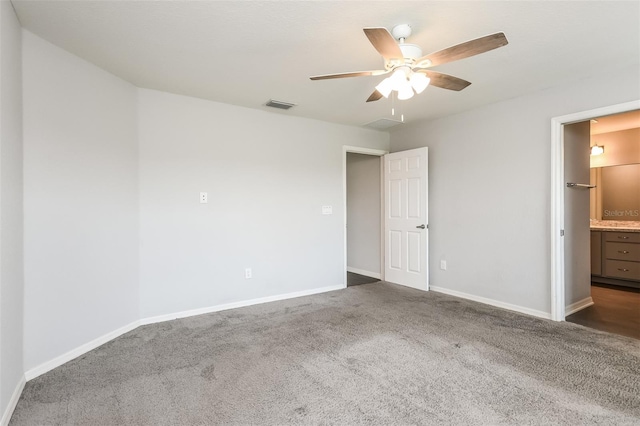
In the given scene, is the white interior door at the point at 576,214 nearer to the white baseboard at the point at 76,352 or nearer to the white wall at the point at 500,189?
the white wall at the point at 500,189

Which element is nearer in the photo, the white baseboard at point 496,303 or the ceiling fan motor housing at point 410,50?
the ceiling fan motor housing at point 410,50

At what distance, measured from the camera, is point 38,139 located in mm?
2322

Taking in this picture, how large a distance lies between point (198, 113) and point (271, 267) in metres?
1.99

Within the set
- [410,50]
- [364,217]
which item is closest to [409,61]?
[410,50]

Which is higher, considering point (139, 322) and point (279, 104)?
point (279, 104)

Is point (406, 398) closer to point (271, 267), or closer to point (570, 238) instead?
point (271, 267)

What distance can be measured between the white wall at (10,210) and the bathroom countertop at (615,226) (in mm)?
6847

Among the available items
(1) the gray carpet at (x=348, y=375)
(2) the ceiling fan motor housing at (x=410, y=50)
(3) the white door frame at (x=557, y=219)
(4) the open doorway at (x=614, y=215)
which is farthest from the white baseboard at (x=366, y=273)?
(2) the ceiling fan motor housing at (x=410, y=50)

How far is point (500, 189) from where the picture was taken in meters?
3.75

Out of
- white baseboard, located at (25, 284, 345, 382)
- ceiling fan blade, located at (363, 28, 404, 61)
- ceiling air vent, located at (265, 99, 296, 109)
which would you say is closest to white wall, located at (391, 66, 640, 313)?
white baseboard, located at (25, 284, 345, 382)

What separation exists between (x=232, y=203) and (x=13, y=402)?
2.38 metres

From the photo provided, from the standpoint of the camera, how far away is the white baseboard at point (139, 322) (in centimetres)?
232

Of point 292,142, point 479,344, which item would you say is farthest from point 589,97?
point 292,142

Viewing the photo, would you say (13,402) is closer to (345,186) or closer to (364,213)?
(345,186)
